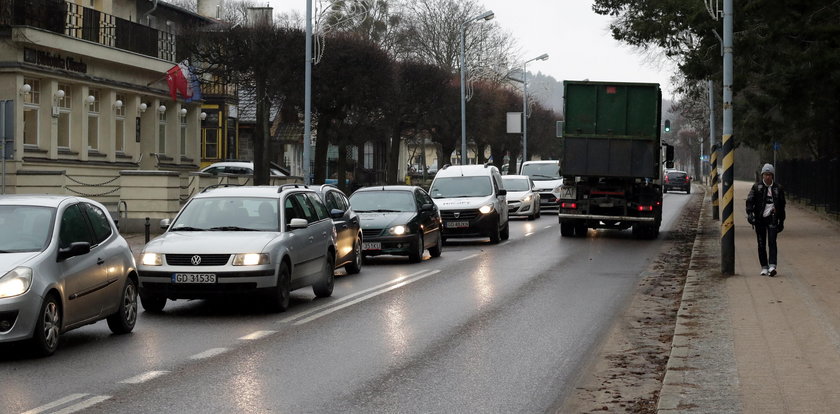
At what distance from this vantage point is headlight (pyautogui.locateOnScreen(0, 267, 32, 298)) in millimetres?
10352

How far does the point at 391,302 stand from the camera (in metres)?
15.8

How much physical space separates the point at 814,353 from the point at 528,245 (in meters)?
17.6

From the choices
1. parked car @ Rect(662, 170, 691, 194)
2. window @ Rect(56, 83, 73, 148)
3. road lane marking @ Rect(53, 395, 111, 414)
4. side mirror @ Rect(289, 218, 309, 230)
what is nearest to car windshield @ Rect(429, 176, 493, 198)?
window @ Rect(56, 83, 73, 148)

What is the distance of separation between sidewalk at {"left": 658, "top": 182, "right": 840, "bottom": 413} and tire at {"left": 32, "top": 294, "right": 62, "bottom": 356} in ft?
17.0

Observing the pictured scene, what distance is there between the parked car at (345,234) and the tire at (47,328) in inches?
294

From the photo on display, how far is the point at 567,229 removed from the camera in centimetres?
3072

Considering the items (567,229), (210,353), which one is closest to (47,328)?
(210,353)

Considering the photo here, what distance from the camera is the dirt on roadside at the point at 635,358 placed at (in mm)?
8867

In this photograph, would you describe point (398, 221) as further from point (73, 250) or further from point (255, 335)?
point (73, 250)

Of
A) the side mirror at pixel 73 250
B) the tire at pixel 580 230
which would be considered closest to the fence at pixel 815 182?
the tire at pixel 580 230

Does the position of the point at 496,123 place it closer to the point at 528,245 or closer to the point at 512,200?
the point at 512,200

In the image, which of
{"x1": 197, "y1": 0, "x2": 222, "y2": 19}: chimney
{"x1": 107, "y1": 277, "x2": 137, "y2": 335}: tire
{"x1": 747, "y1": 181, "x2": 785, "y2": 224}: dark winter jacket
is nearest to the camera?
{"x1": 107, "y1": 277, "x2": 137, "y2": 335}: tire

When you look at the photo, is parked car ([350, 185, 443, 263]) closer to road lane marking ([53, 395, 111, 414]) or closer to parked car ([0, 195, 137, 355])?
parked car ([0, 195, 137, 355])

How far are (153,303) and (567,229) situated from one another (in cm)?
1743
